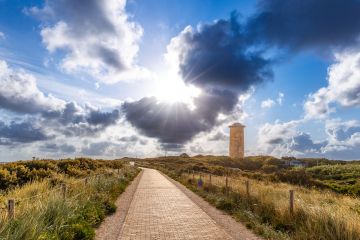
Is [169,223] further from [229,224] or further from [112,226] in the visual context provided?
[229,224]

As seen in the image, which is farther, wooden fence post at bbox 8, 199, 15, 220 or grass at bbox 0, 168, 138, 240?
wooden fence post at bbox 8, 199, 15, 220

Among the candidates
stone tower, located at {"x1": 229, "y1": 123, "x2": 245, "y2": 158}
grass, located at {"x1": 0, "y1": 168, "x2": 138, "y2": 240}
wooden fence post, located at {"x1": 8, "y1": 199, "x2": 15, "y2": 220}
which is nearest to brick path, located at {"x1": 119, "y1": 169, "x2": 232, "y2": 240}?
grass, located at {"x1": 0, "y1": 168, "x2": 138, "y2": 240}

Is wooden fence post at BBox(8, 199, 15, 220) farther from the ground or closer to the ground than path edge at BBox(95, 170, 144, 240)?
farther from the ground

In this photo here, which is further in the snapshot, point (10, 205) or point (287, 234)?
point (287, 234)

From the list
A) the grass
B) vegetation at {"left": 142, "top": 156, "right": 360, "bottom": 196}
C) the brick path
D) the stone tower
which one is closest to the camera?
the grass

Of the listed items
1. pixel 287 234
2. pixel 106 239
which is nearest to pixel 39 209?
pixel 106 239

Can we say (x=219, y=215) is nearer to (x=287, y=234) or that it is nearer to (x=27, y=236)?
(x=287, y=234)

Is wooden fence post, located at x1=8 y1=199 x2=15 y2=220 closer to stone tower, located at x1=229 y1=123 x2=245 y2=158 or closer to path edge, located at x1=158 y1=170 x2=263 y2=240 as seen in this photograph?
path edge, located at x1=158 y1=170 x2=263 y2=240

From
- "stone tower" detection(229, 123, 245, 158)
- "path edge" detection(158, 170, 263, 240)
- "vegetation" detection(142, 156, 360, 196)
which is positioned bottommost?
"path edge" detection(158, 170, 263, 240)

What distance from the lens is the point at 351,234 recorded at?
27.1 feet

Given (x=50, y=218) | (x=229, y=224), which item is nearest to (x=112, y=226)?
(x=50, y=218)

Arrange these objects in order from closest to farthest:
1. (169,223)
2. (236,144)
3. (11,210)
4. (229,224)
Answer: (11,210)
(169,223)
(229,224)
(236,144)

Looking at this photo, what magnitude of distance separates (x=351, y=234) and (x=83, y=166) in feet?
106

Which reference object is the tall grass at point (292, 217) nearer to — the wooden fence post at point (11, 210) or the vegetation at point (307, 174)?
the wooden fence post at point (11, 210)
